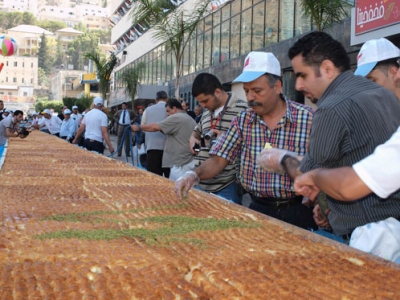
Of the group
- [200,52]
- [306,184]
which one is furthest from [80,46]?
[306,184]

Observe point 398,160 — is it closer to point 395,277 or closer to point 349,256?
point 395,277

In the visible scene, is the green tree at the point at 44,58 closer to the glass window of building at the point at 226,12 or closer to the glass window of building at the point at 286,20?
the glass window of building at the point at 226,12

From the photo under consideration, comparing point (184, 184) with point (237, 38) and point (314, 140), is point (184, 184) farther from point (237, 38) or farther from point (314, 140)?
point (237, 38)

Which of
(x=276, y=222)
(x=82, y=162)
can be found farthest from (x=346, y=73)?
(x=82, y=162)

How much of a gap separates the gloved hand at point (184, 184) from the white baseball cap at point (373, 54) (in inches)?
49.6

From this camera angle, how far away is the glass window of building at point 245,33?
20.4 m

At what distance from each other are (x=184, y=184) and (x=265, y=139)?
670 millimetres

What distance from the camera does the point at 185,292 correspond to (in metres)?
1.75

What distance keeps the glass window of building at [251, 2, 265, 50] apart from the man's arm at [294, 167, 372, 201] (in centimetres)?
1732

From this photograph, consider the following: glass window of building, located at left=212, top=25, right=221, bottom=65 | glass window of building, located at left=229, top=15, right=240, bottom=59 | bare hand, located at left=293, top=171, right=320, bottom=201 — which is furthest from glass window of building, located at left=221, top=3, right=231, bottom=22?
bare hand, located at left=293, top=171, right=320, bottom=201

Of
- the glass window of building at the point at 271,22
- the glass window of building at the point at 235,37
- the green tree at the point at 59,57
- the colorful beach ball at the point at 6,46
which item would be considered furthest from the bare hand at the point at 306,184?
the green tree at the point at 59,57

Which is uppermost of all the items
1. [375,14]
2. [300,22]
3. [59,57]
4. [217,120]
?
[59,57]

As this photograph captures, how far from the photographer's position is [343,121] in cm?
254

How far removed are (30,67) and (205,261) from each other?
525 ft
